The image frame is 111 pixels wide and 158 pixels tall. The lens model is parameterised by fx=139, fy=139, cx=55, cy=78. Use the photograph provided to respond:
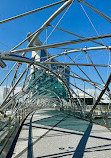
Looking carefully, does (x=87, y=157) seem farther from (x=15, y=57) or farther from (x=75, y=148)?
(x=15, y=57)

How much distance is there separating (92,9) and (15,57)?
8895 millimetres

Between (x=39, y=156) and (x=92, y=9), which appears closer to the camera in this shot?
(x=39, y=156)

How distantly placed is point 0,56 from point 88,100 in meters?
85.1

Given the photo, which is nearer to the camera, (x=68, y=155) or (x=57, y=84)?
(x=68, y=155)

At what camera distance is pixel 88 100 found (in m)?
87.6

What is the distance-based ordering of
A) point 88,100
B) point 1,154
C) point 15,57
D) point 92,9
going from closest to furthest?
point 1,154
point 15,57
point 92,9
point 88,100

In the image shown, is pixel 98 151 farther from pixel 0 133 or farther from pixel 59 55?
pixel 59 55

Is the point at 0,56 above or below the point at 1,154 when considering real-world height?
above

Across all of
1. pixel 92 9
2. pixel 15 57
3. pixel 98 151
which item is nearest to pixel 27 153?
pixel 98 151

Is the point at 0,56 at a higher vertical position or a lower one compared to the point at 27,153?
higher

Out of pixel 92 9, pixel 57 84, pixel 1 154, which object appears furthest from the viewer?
pixel 57 84

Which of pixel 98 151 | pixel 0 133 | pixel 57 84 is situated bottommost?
pixel 98 151

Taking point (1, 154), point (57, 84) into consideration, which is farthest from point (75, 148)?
point (57, 84)

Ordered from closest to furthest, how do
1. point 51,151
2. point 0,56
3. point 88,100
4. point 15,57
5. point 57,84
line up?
1. point 51,151
2. point 0,56
3. point 15,57
4. point 57,84
5. point 88,100
